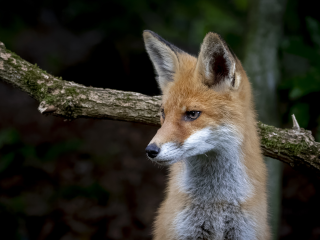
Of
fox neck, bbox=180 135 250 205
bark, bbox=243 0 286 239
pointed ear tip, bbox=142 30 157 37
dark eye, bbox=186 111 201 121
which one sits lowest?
A: fox neck, bbox=180 135 250 205

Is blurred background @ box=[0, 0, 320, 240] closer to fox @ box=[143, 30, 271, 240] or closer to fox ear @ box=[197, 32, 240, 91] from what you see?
fox @ box=[143, 30, 271, 240]

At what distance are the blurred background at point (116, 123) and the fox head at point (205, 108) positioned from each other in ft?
6.51

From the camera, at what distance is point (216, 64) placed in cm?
251

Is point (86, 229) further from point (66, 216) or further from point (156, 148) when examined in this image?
point (156, 148)

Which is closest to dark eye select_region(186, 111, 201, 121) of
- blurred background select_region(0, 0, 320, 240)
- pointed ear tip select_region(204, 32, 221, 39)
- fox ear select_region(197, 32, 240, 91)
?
fox ear select_region(197, 32, 240, 91)

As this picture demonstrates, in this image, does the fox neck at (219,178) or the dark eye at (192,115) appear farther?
the fox neck at (219,178)

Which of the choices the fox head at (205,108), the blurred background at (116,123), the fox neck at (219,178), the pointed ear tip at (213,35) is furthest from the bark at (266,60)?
the pointed ear tip at (213,35)

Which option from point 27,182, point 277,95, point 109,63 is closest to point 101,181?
point 27,182

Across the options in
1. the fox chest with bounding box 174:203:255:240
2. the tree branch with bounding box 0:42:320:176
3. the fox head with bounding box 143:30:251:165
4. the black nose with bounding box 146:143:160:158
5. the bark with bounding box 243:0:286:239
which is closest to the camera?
the black nose with bounding box 146:143:160:158

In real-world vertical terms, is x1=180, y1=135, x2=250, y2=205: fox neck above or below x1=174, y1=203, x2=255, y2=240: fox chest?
above

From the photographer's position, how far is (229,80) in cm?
246

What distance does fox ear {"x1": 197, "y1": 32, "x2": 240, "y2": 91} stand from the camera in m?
2.33

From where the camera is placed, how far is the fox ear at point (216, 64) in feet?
7.66

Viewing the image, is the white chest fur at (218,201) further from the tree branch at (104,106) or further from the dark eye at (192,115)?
the tree branch at (104,106)
